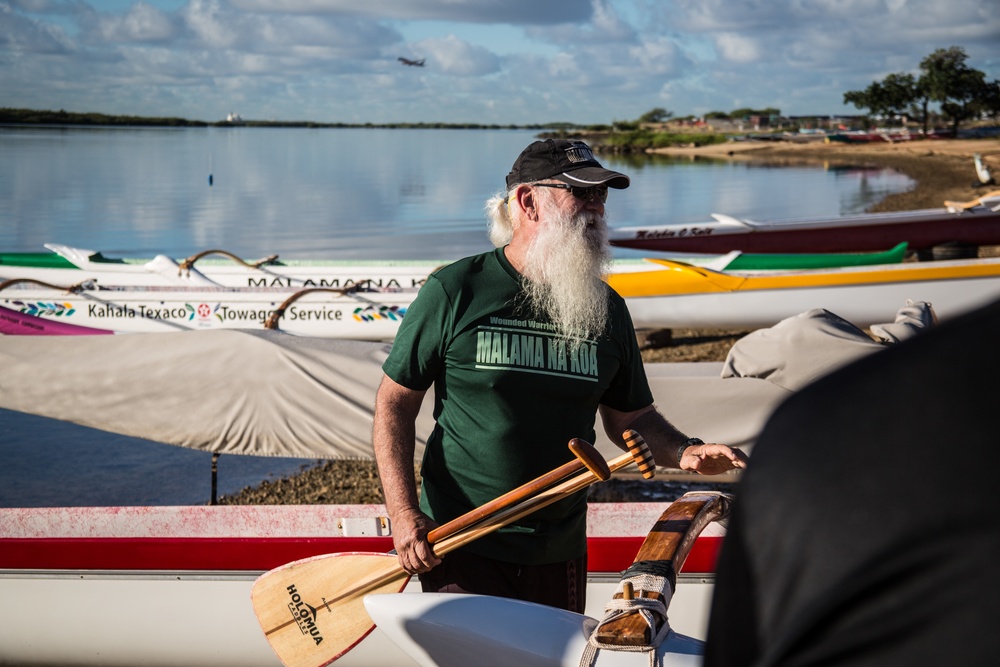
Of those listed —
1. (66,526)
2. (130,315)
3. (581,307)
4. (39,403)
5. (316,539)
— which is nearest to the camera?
(581,307)

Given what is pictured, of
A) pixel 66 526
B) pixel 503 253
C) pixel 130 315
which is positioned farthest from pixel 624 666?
pixel 130 315

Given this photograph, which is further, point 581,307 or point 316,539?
point 316,539

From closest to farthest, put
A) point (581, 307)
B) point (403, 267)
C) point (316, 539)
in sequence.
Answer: point (581, 307)
point (316, 539)
point (403, 267)

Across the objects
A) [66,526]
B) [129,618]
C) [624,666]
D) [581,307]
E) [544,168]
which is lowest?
[129,618]

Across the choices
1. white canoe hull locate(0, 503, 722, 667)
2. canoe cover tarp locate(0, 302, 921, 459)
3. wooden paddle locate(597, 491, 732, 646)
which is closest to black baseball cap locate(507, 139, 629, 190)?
wooden paddle locate(597, 491, 732, 646)

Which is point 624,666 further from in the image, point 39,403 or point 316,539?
point 39,403

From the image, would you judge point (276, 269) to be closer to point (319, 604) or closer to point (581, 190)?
point (319, 604)

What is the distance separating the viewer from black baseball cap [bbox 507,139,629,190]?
8.33 ft

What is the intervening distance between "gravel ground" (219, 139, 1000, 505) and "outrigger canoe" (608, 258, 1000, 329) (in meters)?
0.51

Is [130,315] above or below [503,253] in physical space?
below

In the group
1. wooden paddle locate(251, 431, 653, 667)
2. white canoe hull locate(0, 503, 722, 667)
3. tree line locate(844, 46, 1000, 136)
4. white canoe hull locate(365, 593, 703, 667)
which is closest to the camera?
white canoe hull locate(365, 593, 703, 667)

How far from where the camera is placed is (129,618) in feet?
12.7

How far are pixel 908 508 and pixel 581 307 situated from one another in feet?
6.12

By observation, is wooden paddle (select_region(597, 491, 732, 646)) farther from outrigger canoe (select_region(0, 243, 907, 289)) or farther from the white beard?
outrigger canoe (select_region(0, 243, 907, 289))
